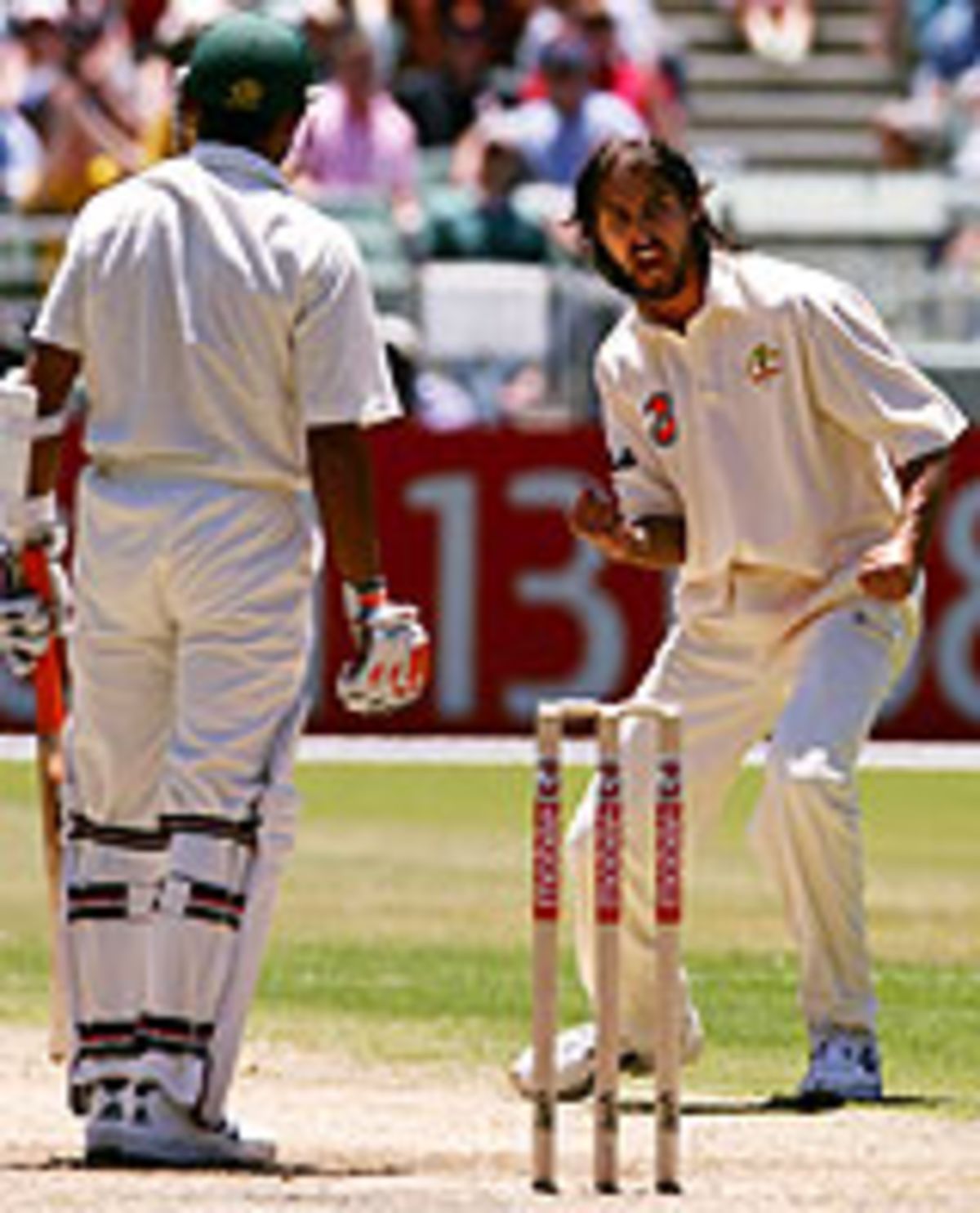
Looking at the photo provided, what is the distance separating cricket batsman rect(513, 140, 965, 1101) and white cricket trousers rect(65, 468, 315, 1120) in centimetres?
125

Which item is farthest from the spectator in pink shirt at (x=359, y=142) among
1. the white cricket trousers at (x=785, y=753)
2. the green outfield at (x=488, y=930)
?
the white cricket trousers at (x=785, y=753)

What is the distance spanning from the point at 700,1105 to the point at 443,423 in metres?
11.4

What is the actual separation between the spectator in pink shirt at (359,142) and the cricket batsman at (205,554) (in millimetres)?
13960

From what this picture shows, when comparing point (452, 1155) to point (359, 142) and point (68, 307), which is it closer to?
point (68, 307)

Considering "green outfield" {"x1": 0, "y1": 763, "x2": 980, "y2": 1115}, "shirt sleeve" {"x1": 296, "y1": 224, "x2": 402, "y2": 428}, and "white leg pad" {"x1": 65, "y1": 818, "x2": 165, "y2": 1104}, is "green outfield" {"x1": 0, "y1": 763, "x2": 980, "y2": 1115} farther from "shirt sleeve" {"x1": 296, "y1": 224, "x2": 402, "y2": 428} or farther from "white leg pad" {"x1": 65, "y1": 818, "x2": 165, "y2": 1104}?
"shirt sleeve" {"x1": 296, "y1": 224, "x2": 402, "y2": 428}

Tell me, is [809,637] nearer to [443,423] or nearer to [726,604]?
[726,604]

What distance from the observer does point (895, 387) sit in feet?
29.8

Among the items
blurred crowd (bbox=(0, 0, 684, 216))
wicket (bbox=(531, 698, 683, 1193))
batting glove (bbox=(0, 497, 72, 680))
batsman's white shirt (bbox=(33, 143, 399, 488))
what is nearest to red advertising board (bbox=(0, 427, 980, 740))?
blurred crowd (bbox=(0, 0, 684, 216))

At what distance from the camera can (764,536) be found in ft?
30.3

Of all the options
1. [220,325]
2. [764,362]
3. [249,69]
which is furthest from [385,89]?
[220,325]

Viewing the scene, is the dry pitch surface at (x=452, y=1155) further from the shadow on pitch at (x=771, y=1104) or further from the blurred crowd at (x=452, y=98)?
the blurred crowd at (x=452, y=98)

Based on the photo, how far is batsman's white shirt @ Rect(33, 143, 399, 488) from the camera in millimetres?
7762

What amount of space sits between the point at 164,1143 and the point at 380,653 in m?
1.03

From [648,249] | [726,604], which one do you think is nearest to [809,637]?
[726,604]
